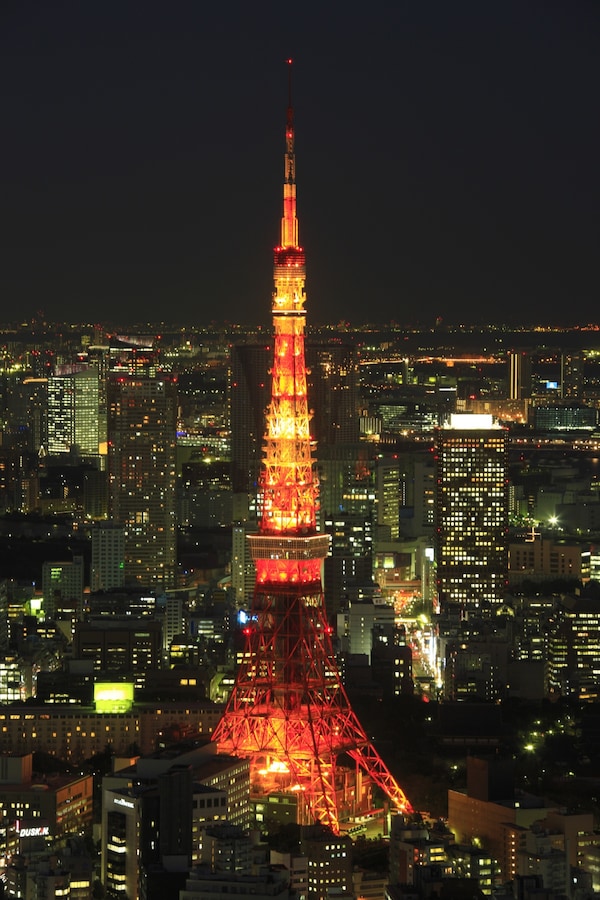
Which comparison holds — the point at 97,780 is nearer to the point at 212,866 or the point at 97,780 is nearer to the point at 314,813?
the point at 314,813

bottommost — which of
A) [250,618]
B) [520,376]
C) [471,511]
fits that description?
[250,618]

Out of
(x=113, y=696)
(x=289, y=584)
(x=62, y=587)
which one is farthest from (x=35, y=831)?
(x=62, y=587)

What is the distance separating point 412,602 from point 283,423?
31.4 feet

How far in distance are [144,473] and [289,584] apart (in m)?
13.9

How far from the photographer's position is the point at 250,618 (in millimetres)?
23406

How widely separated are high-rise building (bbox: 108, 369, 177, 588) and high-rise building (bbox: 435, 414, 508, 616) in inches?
125

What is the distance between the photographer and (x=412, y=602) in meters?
31.8

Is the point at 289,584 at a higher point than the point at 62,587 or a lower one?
higher

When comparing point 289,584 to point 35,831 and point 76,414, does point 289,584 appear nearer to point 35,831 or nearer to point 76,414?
point 35,831

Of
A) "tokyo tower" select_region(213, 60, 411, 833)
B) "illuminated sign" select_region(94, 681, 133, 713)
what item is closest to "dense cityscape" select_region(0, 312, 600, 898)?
"illuminated sign" select_region(94, 681, 133, 713)

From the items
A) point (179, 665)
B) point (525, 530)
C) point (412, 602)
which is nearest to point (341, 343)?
point (525, 530)

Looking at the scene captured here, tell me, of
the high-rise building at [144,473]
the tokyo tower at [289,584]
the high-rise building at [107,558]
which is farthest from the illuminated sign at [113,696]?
the high-rise building at [144,473]

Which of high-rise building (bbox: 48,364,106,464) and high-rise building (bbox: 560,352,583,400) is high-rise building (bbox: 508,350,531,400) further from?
high-rise building (bbox: 48,364,106,464)

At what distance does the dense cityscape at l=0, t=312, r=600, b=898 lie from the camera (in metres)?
18.2
